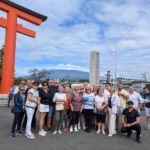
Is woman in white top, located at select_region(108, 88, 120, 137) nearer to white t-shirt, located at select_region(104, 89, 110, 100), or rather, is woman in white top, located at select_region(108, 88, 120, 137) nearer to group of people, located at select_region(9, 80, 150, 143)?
group of people, located at select_region(9, 80, 150, 143)

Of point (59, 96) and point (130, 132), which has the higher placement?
point (59, 96)

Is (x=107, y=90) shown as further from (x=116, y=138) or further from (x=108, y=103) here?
(x=116, y=138)

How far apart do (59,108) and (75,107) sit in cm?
57

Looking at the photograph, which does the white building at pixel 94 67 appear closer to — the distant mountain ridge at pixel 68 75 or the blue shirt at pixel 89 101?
the blue shirt at pixel 89 101

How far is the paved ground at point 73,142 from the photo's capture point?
6.68m

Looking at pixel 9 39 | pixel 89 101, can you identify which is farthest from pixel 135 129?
pixel 9 39

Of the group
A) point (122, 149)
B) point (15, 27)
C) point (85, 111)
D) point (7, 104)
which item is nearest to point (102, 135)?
point (85, 111)

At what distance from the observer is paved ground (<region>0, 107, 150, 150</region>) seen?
6684 mm

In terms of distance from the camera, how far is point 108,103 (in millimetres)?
8891

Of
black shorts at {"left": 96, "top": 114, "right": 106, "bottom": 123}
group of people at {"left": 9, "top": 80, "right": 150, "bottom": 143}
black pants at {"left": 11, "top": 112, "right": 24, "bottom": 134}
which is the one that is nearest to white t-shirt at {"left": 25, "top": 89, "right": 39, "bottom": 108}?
group of people at {"left": 9, "top": 80, "right": 150, "bottom": 143}

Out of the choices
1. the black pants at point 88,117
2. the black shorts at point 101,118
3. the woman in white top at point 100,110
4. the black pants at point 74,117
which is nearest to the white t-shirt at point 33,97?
the black pants at point 74,117

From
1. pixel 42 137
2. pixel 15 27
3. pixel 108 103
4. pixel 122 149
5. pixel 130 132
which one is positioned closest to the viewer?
pixel 122 149

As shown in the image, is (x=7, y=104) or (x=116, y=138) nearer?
(x=116, y=138)

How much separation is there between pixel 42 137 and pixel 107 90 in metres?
2.97
